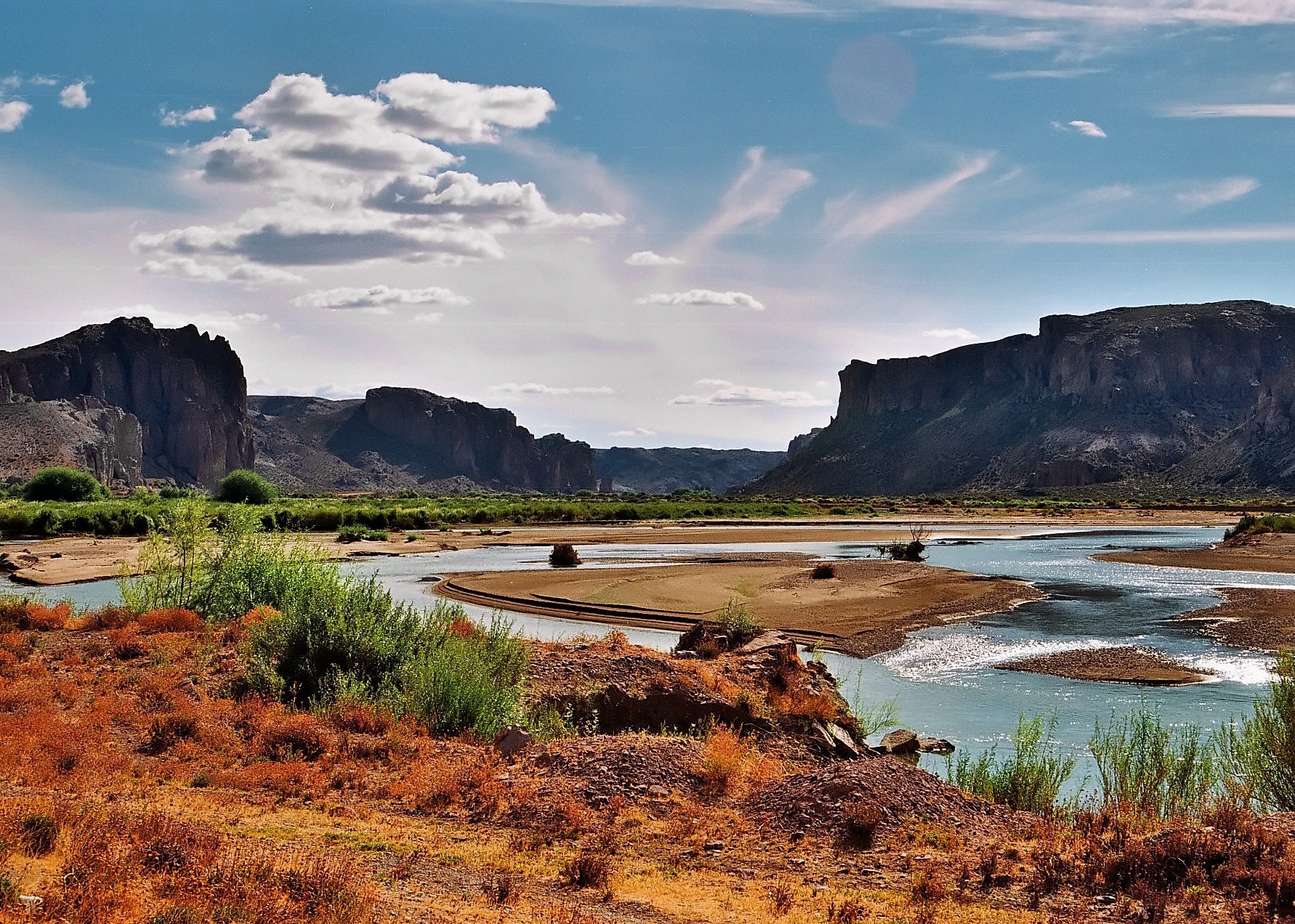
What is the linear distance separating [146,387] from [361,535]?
160m

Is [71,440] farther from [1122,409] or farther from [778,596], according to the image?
[1122,409]

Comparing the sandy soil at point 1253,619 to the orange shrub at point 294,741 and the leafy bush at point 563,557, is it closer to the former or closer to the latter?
the orange shrub at point 294,741

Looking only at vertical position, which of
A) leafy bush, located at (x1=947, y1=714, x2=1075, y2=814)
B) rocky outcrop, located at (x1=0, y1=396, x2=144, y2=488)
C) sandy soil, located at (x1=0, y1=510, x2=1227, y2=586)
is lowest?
sandy soil, located at (x1=0, y1=510, x2=1227, y2=586)

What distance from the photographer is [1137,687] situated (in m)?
18.5

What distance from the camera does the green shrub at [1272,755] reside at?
34.7 ft

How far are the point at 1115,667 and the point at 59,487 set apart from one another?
84.9 metres

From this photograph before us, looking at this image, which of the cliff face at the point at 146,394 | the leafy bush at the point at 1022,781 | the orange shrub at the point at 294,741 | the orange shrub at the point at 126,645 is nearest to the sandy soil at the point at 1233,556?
the leafy bush at the point at 1022,781

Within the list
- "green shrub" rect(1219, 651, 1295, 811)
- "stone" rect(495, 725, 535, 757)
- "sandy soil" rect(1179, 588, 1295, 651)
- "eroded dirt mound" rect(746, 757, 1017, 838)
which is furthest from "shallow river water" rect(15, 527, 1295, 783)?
"stone" rect(495, 725, 535, 757)

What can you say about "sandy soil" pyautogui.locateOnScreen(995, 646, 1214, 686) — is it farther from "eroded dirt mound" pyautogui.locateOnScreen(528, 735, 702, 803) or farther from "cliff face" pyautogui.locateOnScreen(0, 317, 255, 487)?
"cliff face" pyautogui.locateOnScreen(0, 317, 255, 487)

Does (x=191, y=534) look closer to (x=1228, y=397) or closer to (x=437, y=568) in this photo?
(x=437, y=568)

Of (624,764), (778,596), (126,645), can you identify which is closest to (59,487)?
(778,596)

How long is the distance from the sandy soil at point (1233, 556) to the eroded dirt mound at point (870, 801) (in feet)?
121

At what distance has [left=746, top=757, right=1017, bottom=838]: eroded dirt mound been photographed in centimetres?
894

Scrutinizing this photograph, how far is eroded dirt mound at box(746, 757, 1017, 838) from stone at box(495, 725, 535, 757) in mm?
2728
